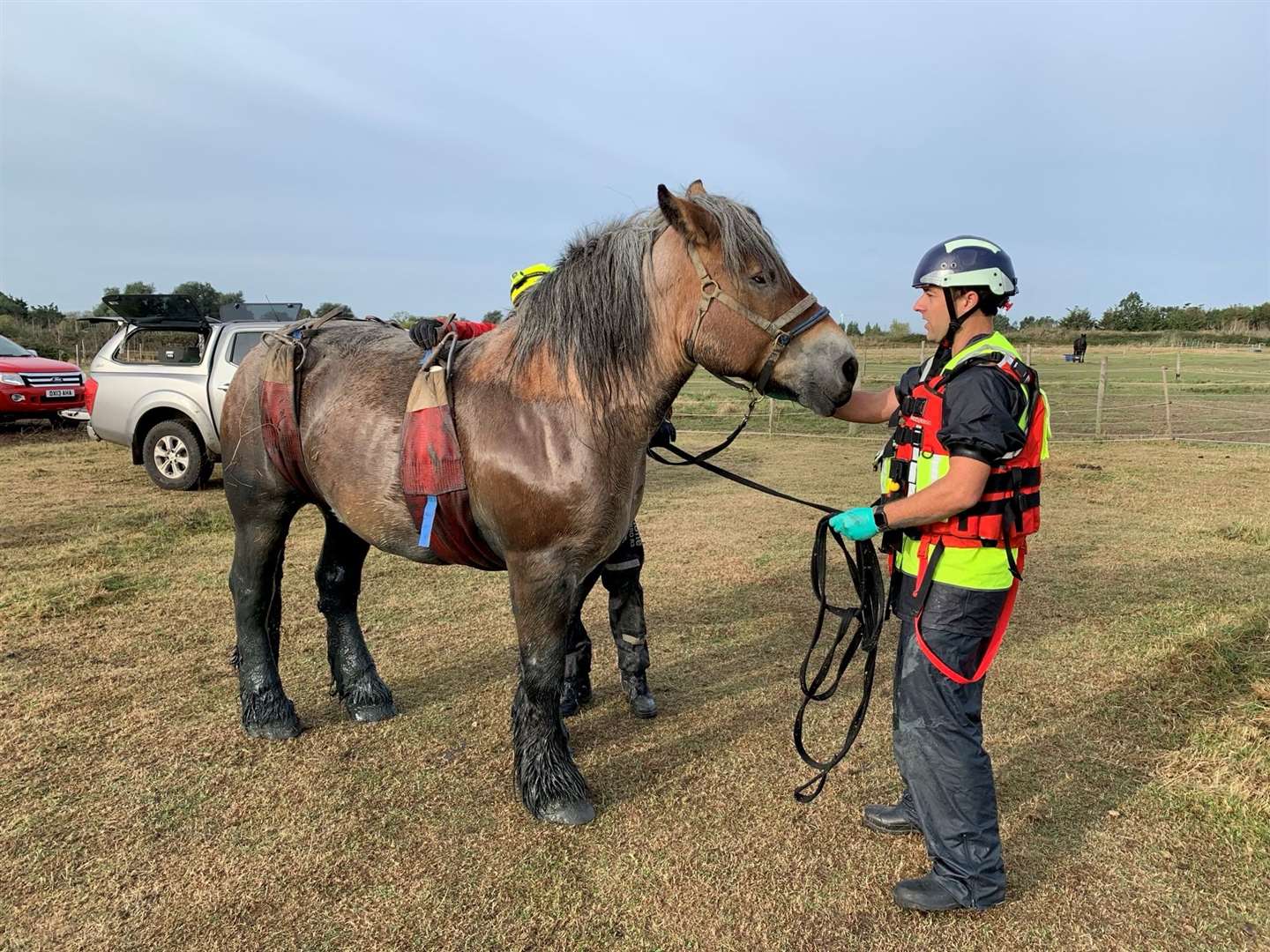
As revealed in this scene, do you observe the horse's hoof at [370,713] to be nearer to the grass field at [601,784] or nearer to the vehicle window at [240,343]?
the grass field at [601,784]

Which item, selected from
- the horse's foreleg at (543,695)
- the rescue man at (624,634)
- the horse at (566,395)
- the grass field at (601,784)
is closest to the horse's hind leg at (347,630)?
the grass field at (601,784)

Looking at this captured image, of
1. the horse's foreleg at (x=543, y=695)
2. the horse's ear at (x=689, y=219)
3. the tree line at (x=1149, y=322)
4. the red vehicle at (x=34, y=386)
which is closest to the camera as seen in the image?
the horse's ear at (x=689, y=219)

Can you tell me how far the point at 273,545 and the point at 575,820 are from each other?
1861mm

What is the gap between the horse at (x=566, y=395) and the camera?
Result: 2.39 m

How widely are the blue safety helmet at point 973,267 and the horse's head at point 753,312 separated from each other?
361 millimetres

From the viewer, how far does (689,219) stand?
234cm

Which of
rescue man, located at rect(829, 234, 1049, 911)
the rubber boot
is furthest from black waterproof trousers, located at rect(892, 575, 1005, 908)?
the rubber boot

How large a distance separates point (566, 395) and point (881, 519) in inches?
45.9

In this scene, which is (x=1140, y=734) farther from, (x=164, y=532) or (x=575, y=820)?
(x=164, y=532)

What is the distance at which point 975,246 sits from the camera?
2271 mm

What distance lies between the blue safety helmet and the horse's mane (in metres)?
0.48

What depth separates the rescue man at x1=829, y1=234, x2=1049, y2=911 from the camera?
2123 mm

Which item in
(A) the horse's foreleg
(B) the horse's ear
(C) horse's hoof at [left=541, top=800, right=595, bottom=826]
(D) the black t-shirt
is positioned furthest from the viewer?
(C) horse's hoof at [left=541, top=800, right=595, bottom=826]

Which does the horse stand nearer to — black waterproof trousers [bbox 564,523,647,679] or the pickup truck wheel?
black waterproof trousers [bbox 564,523,647,679]
